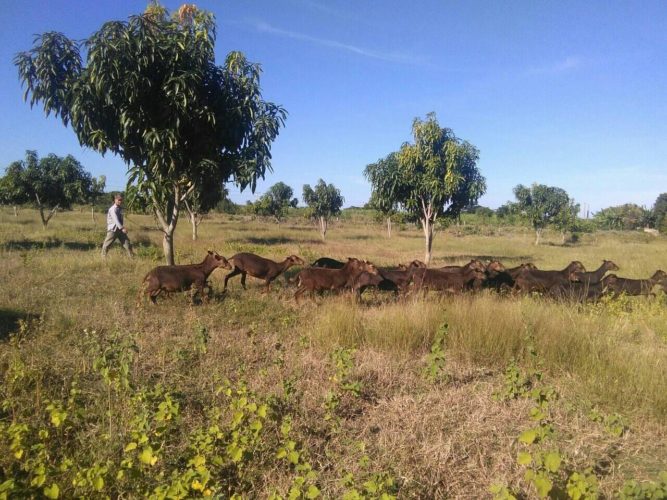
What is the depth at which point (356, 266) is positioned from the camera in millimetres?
9039

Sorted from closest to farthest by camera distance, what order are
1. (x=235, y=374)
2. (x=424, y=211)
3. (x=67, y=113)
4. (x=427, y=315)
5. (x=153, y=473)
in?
(x=153, y=473)
(x=235, y=374)
(x=427, y=315)
(x=67, y=113)
(x=424, y=211)

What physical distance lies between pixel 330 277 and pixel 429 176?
8817 millimetres

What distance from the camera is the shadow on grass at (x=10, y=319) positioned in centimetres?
537

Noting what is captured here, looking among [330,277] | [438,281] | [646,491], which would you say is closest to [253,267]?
[330,277]

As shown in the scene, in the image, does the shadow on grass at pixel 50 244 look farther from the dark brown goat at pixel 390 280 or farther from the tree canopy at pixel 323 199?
the tree canopy at pixel 323 199

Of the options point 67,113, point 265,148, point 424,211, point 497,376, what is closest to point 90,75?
point 67,113

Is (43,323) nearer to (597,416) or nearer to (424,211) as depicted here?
(597,416)

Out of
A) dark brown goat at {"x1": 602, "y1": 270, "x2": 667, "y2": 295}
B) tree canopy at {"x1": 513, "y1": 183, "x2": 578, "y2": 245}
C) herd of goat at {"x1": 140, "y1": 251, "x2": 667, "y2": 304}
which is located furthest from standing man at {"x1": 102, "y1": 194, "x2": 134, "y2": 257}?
tree canopy at {"x1": 513, "y1": 183, "x2": 578, "y2": 245}

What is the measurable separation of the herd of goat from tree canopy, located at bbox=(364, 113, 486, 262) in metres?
5.76

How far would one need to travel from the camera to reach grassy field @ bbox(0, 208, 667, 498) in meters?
2.89

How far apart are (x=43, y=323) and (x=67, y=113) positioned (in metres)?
4.79

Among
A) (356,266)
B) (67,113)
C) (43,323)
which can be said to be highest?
(67,113)

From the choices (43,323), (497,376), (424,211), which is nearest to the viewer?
(497,376)

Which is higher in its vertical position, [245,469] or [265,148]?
[265,148]
